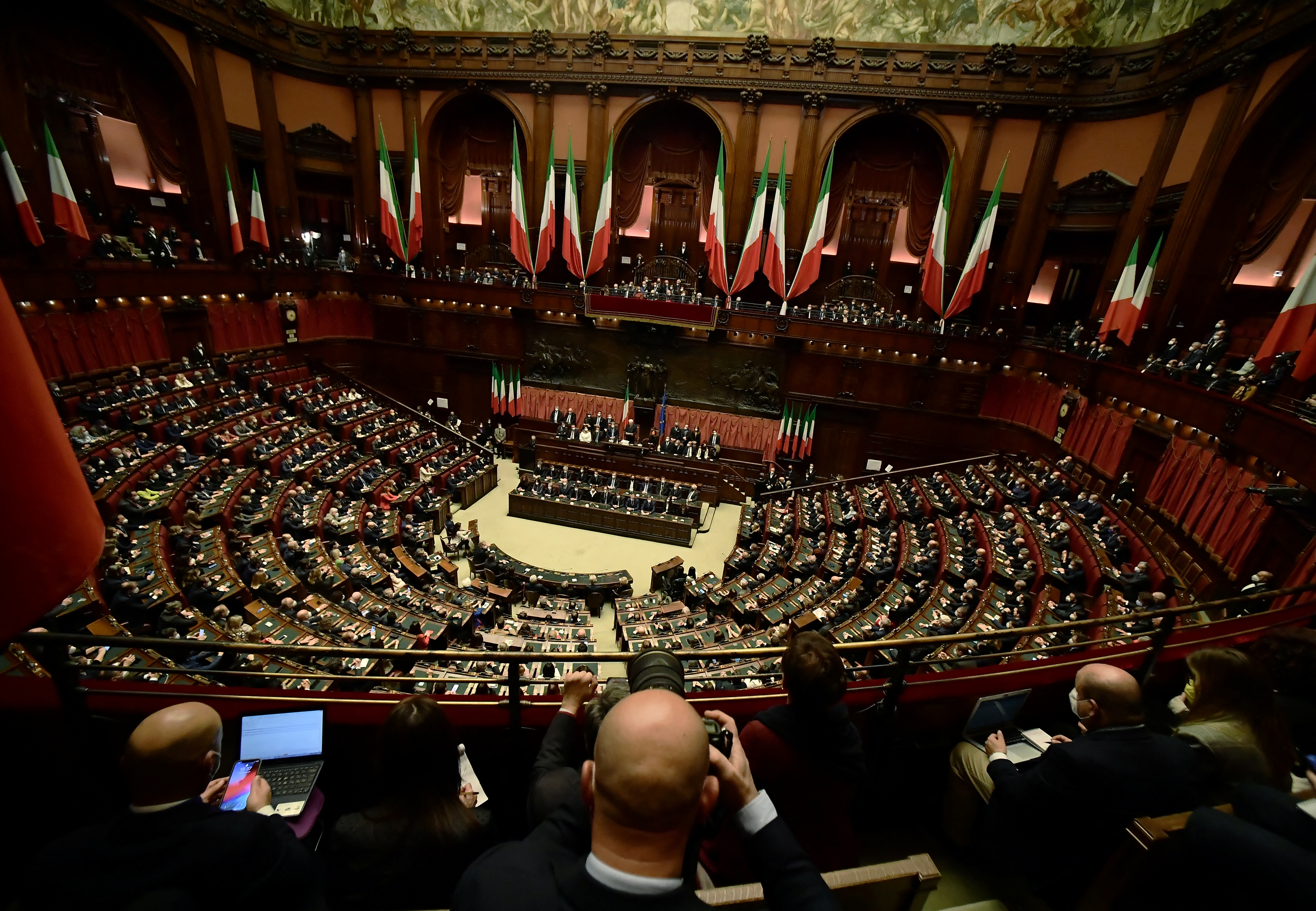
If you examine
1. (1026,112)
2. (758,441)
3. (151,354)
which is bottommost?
(758,441)

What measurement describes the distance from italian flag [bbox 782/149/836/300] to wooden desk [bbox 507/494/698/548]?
7.15 meters

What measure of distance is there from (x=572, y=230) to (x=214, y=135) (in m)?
10.2

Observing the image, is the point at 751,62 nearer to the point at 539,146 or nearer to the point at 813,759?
the point at 539,146

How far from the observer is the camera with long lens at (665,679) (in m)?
Answer: 1.76

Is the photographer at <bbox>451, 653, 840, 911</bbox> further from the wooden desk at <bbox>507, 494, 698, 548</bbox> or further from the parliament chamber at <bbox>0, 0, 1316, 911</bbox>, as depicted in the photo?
the wooden desk at <bbox>507, 494, 698, 548</bbox>

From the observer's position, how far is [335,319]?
18625 millimetres

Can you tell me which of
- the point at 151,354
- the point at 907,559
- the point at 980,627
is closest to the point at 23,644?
the point at 980,627

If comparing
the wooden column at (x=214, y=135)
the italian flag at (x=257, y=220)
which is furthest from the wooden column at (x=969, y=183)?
the wooden column at (x=214, y=135)

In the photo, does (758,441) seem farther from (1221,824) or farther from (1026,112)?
(1221,824)

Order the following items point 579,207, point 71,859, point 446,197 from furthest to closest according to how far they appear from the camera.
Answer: point 446,197, point 579,207, point 71,859

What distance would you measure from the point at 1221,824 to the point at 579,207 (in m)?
19.8

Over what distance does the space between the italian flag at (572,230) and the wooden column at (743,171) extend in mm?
4620

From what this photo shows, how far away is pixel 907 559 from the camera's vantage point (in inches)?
420

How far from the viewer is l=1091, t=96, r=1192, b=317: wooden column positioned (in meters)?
12.8
